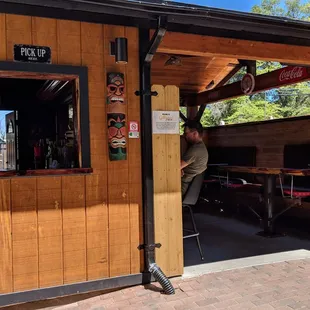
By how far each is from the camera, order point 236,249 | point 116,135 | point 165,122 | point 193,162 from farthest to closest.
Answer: point 236,249
point 193,162
point 165,122
point 116,135

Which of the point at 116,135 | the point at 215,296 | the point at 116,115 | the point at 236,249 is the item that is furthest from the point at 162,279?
the point at 236,249

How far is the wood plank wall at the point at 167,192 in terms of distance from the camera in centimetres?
316

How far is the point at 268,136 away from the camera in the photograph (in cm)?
597

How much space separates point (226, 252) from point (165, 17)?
2633 mm

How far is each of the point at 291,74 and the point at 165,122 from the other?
10.4 feet

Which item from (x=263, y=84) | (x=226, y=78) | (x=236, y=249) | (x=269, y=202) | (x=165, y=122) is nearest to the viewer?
(x=165, y=122)

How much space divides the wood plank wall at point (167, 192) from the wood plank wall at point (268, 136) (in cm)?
281

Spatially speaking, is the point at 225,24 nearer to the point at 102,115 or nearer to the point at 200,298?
the point at 102,115

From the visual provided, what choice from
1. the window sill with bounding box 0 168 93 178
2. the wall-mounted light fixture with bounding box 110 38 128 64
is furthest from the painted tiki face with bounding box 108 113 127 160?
the wall-mounted light fixture with bounding box 110 38 128 64

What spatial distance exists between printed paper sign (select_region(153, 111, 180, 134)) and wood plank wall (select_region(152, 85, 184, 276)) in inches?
1.4

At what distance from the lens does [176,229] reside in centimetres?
327

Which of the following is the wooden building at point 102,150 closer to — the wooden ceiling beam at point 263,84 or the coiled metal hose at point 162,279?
the coiled metal hose at point 162,279

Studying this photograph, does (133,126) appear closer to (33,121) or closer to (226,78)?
(33,121)

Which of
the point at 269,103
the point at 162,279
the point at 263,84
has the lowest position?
the point at 162,279
